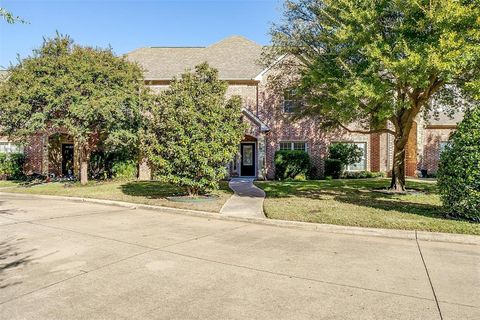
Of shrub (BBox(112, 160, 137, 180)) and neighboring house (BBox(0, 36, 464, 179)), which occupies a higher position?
neighboring house (BBox(0, 36, 464, 179))

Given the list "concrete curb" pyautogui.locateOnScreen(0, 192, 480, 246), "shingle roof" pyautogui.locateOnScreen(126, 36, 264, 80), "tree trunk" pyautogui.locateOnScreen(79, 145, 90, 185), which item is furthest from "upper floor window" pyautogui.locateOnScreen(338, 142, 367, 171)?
"tree trunk" pyautogui.locateOnScreen(79, 145, 90, 185)

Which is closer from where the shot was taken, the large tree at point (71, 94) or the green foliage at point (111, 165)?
the large tree at point (71, 94)

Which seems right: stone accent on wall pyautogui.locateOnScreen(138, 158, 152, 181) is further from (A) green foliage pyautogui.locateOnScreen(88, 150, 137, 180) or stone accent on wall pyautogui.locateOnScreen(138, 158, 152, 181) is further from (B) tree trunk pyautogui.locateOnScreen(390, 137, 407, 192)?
(B) tree trunk pyautogui.locateOnScreen(390, 137, 407, 192)

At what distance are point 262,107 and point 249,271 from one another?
18686mm

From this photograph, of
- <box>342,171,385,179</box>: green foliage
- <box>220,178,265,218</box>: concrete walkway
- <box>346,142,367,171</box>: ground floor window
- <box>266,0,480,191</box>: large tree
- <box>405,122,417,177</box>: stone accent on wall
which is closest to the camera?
<box>266,0,480,191</box>: large tree

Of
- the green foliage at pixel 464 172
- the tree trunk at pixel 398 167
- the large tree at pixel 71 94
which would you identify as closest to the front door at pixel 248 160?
the large tree at pixel 71 94

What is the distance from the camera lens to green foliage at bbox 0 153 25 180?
25.2 metres

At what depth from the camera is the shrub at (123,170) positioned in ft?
76.2

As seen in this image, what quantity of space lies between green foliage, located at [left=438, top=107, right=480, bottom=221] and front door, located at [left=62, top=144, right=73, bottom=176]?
982 inches

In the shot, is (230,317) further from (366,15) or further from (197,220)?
(366,15)

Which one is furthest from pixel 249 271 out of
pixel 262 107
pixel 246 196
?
pixel 262 107

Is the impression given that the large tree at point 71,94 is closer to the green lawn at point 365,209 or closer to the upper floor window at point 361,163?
the green lawn at point 365,209

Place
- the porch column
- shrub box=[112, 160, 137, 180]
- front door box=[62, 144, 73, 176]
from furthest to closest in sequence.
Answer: front door box=[62, 144, 73, 176] < shrub box=[112, 160, 137, 180] < the porch column

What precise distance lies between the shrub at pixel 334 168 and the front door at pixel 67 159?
62.2ft
